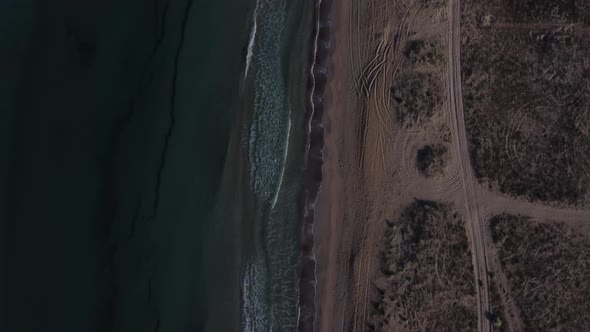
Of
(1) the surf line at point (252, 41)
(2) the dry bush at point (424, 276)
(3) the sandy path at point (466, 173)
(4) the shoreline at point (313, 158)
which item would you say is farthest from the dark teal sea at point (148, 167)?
(3) the sandy path at point (466, 173)

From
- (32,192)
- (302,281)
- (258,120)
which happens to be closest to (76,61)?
(32,192)

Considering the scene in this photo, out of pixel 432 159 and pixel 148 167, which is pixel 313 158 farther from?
pixel 148 167

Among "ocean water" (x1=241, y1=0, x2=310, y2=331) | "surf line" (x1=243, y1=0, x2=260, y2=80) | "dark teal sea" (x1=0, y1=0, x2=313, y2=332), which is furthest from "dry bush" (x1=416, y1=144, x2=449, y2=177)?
"surf line" (x1=243, y1=0, x2=260, y2=80)

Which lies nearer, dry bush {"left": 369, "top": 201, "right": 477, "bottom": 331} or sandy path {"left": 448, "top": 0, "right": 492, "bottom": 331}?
dry bush {"left": 369, "top": 201, "right": 477, "bottom": 331}

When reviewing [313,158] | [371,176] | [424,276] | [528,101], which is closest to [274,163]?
[313,158]

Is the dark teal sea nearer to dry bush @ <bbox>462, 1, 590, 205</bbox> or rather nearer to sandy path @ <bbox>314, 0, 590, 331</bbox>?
sandy path @ <bbox>314, 0, 590, 331</bbox>

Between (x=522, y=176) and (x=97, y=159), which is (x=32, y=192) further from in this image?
(x=522, y=176)

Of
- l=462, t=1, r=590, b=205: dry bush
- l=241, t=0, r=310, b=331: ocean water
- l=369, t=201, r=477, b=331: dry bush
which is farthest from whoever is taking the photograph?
l=462, t=1, r=590, b=205: dry bush
